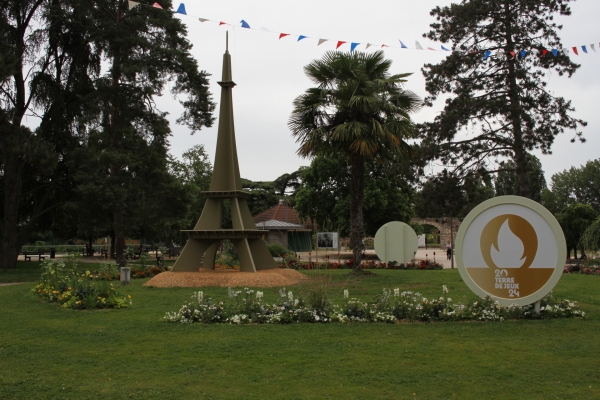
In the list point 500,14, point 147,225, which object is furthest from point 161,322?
point 500,14

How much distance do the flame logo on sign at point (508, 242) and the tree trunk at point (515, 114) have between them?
12070 millimetres

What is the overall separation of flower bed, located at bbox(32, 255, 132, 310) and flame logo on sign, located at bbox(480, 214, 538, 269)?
6976 mm

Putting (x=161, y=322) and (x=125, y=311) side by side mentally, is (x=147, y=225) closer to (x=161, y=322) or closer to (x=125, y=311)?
(x=125, y=311)

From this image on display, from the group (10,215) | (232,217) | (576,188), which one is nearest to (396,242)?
(232,217)

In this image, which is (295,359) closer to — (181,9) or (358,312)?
(358,312)

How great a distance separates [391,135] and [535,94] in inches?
263

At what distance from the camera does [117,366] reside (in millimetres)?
Answer: 6617

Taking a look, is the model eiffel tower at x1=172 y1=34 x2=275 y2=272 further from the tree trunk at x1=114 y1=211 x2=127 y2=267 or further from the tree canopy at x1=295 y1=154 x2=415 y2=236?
the tree canopy at x1=295 y1=154 x2=415 y2=236

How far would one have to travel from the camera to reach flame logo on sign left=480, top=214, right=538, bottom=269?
9766 millimetres

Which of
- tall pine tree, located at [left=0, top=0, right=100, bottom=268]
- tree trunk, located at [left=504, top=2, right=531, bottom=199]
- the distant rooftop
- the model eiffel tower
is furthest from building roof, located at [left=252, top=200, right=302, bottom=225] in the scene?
the model eiffel tower

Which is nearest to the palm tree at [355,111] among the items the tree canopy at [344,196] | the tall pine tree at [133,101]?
the tall pine tree at [133,101]

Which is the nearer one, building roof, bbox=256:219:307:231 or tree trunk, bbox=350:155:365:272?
tree trunk, bbox=350:155:365:272

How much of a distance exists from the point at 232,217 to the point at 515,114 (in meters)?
11.2

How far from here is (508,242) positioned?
9.94 meters
